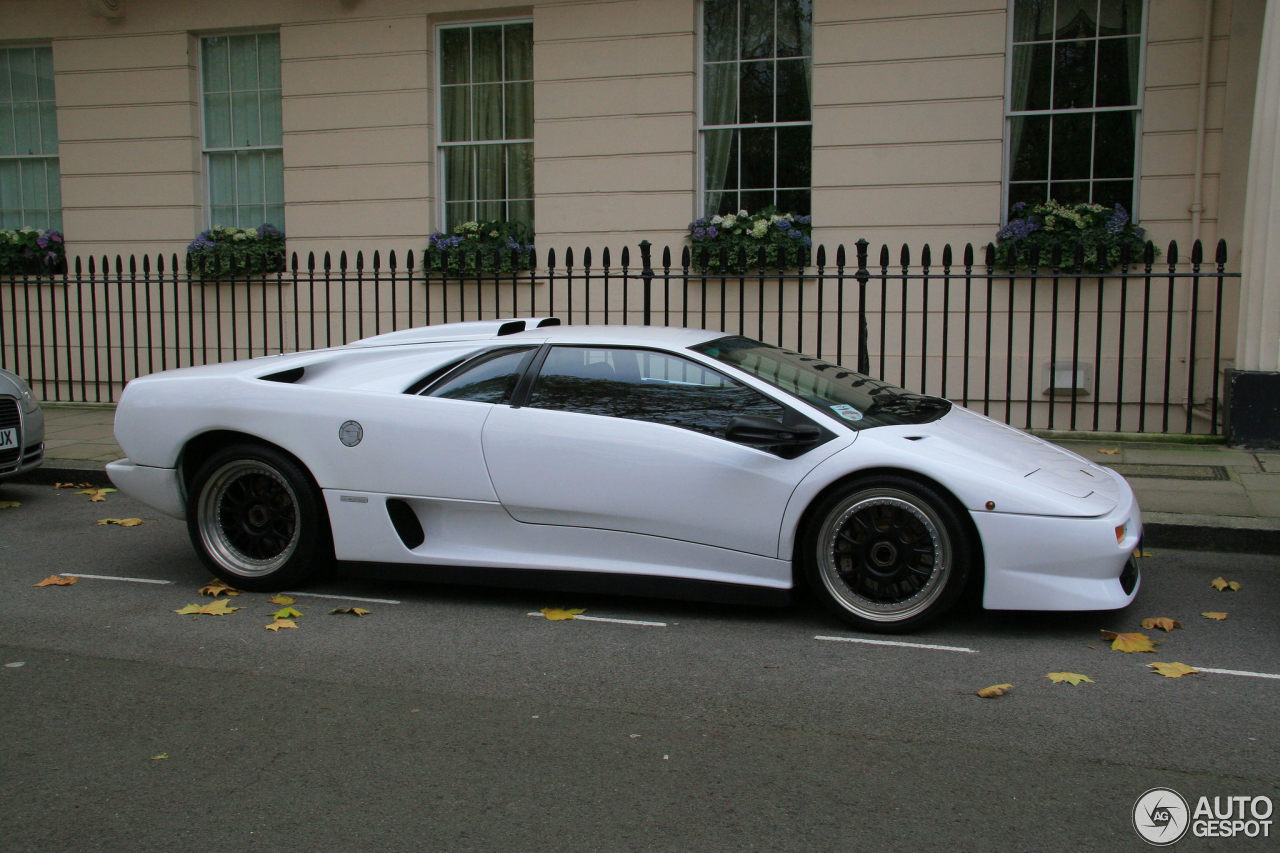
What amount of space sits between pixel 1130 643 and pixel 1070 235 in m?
6.55

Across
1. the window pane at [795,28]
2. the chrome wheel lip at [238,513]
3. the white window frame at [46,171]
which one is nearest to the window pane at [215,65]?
the white window frame at [46,171]

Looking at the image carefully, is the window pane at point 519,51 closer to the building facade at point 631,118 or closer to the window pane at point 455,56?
the building facade at point 631,118

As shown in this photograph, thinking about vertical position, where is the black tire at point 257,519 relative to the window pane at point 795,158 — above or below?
below

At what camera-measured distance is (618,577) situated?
5.26 meters

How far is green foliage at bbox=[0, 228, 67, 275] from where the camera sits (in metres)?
13.5

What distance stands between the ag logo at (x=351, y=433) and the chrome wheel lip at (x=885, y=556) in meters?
2.26

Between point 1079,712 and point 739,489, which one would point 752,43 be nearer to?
point 739,489

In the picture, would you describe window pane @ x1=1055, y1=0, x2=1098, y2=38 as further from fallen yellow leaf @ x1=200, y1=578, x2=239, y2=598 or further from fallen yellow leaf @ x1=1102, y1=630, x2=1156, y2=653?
fallen yellow leaf @ x1=200, y1=578, x2=239, y2=598

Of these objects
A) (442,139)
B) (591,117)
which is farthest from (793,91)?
(442,139)

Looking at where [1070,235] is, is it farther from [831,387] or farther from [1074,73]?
[831,387]

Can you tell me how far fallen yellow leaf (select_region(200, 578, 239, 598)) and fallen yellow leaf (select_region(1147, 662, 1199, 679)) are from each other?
14.1ft

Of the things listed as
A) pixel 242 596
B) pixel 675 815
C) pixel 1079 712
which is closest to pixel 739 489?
pixel 1079 712

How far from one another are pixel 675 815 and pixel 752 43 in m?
9.84

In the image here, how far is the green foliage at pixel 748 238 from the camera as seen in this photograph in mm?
11180
